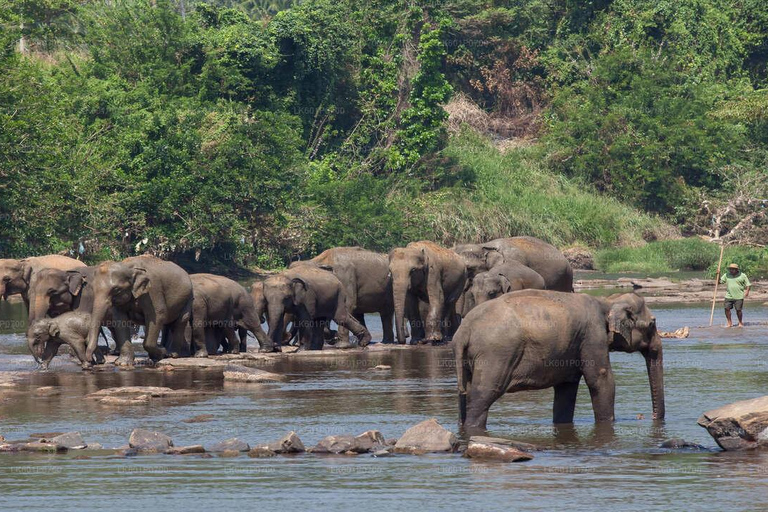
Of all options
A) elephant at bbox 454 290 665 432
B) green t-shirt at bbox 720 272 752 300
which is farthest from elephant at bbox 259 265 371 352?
elephant at bbox 454 290 665 432

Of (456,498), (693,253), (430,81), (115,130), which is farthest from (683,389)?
(430,81)

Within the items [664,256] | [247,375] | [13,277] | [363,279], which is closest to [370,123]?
[664,256]

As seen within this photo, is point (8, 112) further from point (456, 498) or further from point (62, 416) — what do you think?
point (456, 498)

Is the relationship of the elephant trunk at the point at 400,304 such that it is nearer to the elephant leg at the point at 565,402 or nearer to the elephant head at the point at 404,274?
the elephant head at the point at 404,274

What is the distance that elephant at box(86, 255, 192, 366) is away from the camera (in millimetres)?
19922

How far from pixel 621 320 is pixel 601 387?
74 cm

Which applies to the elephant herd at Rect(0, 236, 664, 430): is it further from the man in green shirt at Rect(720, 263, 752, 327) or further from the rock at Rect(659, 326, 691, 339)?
the man in green shirt at Rect(720, 263, 752, 327)

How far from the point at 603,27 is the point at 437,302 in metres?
38.8

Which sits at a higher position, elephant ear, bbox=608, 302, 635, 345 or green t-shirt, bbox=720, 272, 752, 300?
green t-shirt, bbox=720, 272, 752, 300

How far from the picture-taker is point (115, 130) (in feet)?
133

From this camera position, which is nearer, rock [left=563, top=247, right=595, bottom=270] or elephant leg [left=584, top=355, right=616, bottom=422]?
elephant leg [left=584, top=355, right=616, bottom=422]

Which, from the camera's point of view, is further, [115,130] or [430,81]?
[430,81]

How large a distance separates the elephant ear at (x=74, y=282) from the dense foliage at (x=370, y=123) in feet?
36.2

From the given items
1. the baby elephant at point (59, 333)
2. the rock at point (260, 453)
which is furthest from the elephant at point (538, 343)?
the baby elephant at point (59, 333)
